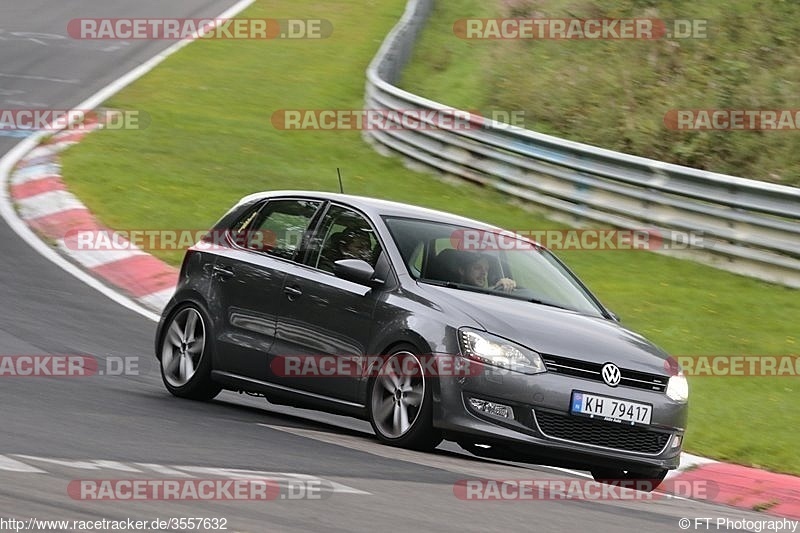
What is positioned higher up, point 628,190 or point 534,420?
point 534,420

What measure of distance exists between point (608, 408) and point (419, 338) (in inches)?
43.2

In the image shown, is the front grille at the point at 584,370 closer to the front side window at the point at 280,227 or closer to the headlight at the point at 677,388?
the headlight at the point at 677,388

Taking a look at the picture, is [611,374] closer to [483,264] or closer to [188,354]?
[483,264]

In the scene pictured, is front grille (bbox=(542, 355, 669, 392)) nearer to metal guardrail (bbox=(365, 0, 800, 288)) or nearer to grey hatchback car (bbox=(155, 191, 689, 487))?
grey hatchback car (bbox=(155, 191, 689, 487))

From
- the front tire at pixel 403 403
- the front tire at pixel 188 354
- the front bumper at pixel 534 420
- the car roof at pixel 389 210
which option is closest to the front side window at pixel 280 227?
the car roof at pixel 389 210

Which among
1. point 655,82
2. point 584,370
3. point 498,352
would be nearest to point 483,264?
point 498,352

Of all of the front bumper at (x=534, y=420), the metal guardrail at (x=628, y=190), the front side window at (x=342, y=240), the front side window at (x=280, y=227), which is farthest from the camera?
the metal guardrail at (x=628, y=190)

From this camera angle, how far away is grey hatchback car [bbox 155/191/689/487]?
837 cm

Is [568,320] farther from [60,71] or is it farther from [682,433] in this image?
[60,71]

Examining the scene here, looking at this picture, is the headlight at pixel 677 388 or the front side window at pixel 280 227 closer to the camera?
the headlight at pixel 677 388

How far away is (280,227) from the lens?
10.1 m

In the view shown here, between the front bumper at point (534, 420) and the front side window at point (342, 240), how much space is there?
51.0 inches

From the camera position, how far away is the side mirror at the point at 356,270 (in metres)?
8.97

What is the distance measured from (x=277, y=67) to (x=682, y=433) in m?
21.2
